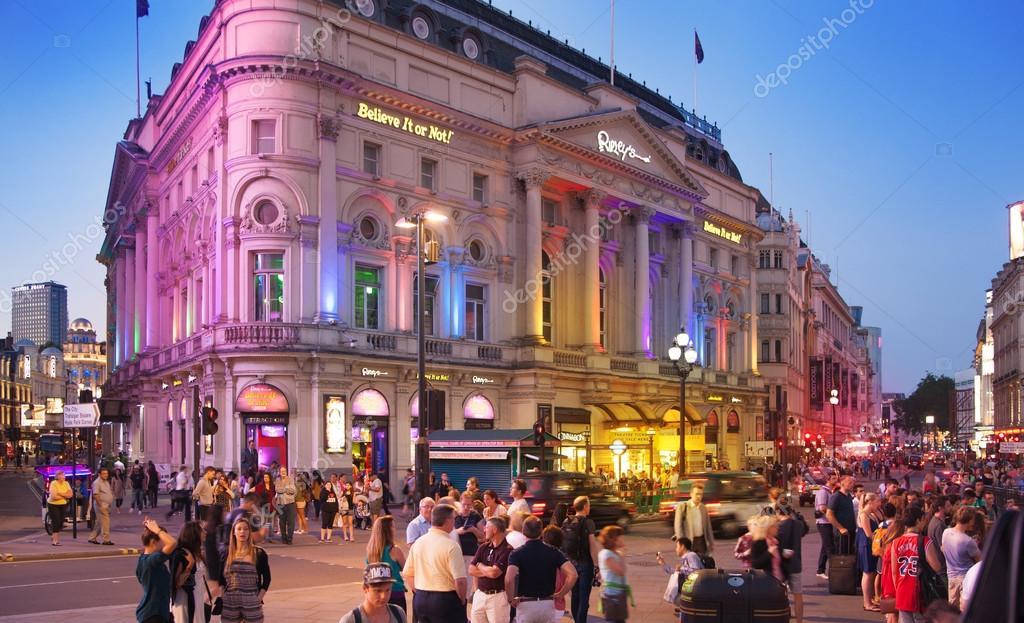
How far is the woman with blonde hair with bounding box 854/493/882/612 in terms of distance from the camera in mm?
16531

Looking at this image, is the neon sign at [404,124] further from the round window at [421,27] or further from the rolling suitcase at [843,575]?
the rolling suitcase at [843,575]

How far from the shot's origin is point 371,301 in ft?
149

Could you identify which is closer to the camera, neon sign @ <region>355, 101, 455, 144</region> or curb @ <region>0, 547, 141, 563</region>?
curb @ <region>0, 547, 141, 563</region>

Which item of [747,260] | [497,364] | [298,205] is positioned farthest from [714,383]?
[298,205]

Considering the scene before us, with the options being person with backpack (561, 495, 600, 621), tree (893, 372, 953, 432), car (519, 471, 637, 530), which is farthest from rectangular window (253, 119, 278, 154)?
tree (893, 372, 953, 432)

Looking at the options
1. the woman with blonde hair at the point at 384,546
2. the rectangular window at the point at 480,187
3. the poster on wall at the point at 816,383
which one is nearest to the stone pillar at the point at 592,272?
the rectangular window at the point at 480,187

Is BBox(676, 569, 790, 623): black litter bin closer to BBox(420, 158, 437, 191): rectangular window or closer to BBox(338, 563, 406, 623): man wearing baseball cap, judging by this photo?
BBox(338, 563, 406, 623): man wearing baseball cap

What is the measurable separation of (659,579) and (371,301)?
88.7 ft

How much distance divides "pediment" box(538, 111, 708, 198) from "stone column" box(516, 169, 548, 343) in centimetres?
221

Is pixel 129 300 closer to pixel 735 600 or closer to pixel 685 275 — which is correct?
pixel 685 275

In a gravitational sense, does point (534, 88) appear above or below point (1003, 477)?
above

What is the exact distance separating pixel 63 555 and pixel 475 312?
2746 cm

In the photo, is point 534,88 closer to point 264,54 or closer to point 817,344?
point 264,54

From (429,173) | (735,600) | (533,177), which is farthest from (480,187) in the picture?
(735,600)
